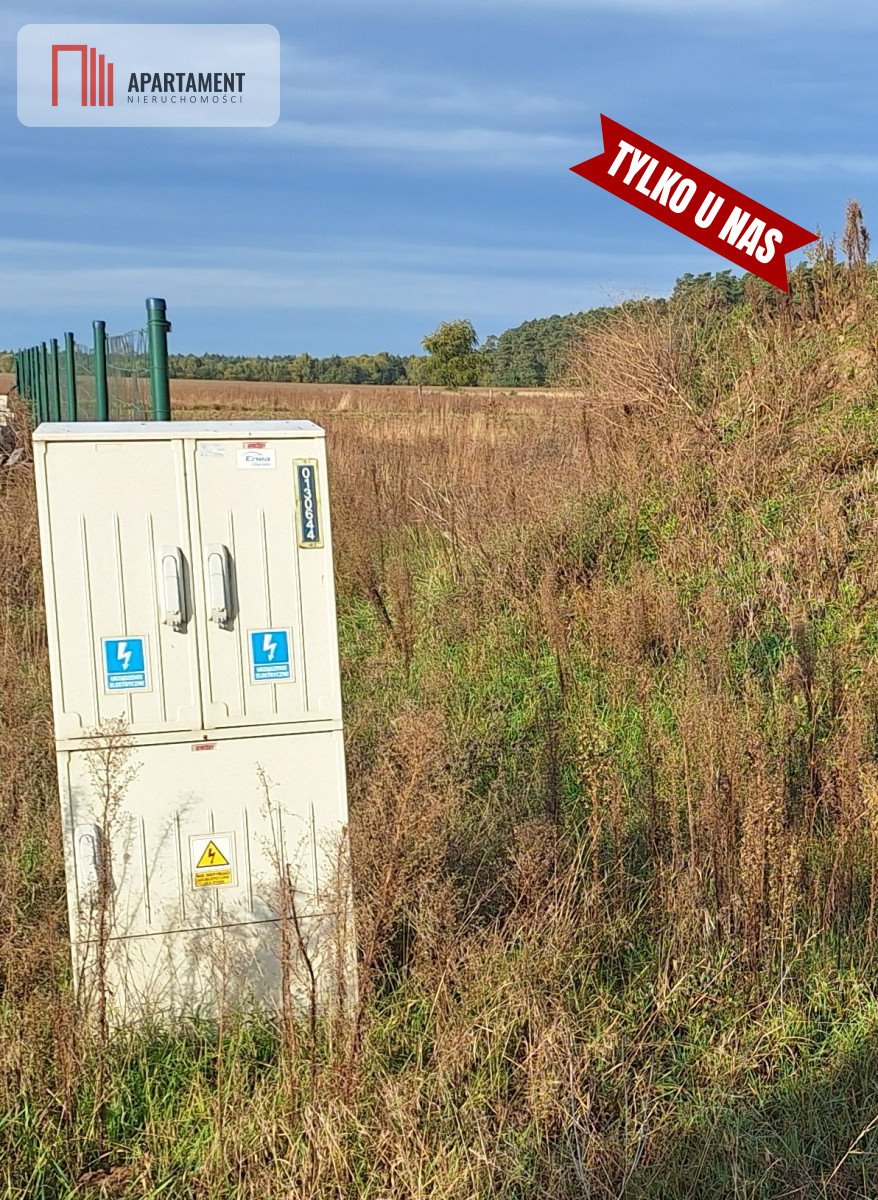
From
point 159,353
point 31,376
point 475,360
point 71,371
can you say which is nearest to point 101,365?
point 71,371

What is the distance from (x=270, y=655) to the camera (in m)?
3.52

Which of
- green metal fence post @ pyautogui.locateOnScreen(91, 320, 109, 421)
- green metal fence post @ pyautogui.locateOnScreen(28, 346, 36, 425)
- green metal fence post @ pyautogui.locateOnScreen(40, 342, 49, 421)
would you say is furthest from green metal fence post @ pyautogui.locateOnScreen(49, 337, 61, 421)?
green metal fence post @ pyautogui.locateOnScreen(91, 320, 109, 421)

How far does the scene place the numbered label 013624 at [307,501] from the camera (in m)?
3.52

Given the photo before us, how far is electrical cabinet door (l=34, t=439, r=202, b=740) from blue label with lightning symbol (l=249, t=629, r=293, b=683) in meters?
0.19

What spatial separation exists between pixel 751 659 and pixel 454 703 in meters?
2.01

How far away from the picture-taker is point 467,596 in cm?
879

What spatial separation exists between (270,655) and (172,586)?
0.38m

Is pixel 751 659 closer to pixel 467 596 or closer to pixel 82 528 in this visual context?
pixel 467 596

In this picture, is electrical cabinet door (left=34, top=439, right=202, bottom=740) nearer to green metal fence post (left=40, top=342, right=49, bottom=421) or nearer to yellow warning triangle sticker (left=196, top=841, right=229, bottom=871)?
yellow warning triangle sticker (left=196, top=841, right=229, bottom=871)

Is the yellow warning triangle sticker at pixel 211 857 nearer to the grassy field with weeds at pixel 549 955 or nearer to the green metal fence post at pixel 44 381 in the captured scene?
the grassy field with weeds at pixel 549 955

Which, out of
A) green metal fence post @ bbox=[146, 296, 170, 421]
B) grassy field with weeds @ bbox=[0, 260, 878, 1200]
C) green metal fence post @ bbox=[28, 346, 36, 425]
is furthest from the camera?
green metal fence post @ bbox=[28, 346, 36, 425]

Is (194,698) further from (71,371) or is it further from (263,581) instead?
(71,371)

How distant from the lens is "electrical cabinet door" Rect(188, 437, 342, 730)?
3449 mm

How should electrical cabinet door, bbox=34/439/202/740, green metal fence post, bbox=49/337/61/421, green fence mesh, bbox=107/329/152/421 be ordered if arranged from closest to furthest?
electrical cabinet door, bbox=34/439/202/740 → green fence mesh, bbox=107/329/152/421 → green metal fence post, bbox=49/337/61/421
